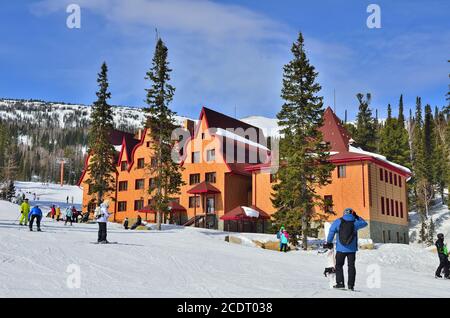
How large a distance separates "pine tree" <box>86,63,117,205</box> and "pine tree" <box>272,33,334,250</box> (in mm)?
20417

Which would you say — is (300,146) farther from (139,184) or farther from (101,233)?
(139,184)

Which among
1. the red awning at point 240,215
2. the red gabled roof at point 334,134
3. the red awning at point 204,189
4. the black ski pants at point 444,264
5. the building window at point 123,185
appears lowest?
the black ski pants at point 444,264

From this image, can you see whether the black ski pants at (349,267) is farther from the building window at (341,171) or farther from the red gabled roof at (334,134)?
the red gabled roof at (334,134)

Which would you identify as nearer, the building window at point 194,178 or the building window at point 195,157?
the building window at point 194,178

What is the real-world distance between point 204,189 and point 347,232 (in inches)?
1487

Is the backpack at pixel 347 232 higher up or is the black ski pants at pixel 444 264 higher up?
the backpack at pixel 347 232

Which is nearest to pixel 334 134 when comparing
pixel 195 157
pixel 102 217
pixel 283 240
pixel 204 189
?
pixel 204 189

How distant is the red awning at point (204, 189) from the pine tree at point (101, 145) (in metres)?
8.05

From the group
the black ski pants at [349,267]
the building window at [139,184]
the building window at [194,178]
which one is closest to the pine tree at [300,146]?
the building window at [194,178]

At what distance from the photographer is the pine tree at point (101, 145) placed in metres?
47.7

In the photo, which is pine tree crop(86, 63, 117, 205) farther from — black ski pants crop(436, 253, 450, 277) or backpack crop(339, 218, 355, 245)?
backpack crop(339, 218, 355, 245)
